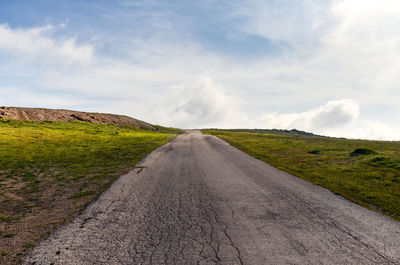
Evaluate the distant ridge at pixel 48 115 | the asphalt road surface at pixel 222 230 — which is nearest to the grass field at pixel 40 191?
the asphalt road surface at pixel 222 230

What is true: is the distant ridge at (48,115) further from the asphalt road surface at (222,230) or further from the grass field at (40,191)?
the asphalt road surface at (222,230)

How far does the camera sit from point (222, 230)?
517 centimetres

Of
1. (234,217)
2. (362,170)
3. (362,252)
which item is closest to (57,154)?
(234,217)

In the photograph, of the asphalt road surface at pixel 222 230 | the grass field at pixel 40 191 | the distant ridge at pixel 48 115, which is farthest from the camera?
the distant ridge at pixel 48 115

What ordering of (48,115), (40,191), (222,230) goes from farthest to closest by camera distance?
(48,115)
(40,191)
(222,230)

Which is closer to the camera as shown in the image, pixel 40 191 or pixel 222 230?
pixel 222 230

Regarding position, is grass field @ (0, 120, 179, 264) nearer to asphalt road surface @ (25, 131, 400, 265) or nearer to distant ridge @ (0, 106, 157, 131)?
asphalt road surface @ (25, 131, 400, 265)

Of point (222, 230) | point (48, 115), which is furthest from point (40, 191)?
point (48, 115)

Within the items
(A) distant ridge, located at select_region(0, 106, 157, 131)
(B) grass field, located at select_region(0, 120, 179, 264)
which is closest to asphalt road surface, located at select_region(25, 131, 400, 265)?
(B) grass field, located at select_region(0, 120, 179, 264)

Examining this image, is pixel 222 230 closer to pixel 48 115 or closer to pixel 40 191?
pixel 40 191

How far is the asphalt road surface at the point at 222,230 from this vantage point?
414 cm

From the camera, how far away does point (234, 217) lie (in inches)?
234

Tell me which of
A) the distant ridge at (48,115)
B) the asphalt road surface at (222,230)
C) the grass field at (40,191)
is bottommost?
the grass field at (40,191)

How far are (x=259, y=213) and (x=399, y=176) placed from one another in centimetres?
989
